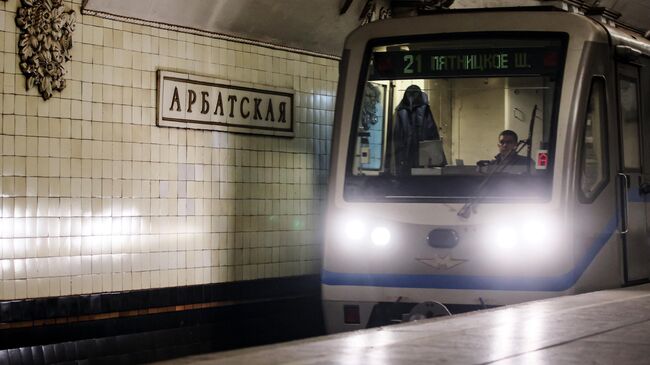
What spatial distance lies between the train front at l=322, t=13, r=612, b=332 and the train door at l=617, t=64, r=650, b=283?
996mm

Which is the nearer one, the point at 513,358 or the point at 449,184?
the point at 513,358

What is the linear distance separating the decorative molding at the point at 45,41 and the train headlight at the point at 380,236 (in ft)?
8.68

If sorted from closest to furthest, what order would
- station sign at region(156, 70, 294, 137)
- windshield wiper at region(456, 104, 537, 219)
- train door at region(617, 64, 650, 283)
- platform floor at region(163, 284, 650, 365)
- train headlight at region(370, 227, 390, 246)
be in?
1. platform floor at region(163, 284, 650, 365)
2. windshield wiper at region(456, 104, 537, 219)
3. train headlight at region(370, 227, 390, 246)
4. train door at region(617, 64, 650, 283)
5. station sign at region(156, 70, 294, 137)

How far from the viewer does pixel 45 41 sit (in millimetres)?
8641

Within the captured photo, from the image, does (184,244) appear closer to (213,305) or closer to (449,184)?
(213,305)

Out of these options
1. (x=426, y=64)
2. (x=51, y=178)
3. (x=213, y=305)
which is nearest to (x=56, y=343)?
(x=51, y=178)

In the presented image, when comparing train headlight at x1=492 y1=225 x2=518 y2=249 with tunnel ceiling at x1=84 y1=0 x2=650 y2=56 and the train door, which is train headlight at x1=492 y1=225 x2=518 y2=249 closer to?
the train door

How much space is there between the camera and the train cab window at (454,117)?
8766mm

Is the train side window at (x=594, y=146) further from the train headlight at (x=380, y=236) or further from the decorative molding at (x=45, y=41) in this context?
the decorative molding at (x=45, y=41)

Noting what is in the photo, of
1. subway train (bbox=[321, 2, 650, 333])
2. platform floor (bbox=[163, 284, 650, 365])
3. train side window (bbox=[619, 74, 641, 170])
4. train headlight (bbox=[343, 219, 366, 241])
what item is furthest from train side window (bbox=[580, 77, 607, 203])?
train headlight (bbox=[343, 219, 366, 241])

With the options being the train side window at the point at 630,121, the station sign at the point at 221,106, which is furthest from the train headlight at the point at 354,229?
the train side window at the point at 630,121

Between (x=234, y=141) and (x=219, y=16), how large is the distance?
3.84 ft

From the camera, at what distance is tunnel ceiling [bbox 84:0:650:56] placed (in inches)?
375

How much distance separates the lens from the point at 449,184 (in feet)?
29.2
